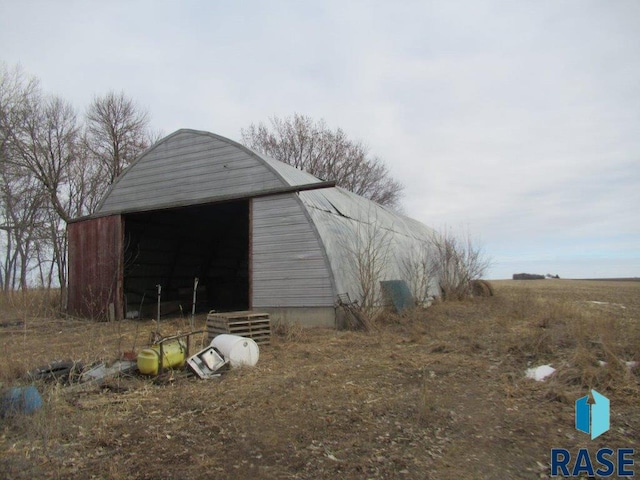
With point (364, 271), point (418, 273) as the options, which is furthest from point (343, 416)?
point (418, 273)

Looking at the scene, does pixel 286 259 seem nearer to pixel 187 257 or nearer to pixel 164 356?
pixel 164 356

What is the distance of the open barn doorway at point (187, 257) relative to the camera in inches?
675

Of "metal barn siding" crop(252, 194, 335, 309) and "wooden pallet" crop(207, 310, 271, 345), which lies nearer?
"wooden pallet" crop(207, 310, 271, 345)

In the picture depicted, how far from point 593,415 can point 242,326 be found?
647 centimetres

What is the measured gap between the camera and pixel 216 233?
2167 cm

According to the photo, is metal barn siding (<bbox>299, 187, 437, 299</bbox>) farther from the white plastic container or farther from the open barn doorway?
the white plastic container

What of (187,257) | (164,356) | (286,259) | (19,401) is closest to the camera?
(19,401)

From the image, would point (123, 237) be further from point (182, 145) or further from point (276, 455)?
point (276, 455)

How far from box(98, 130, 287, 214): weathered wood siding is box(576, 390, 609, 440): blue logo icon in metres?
9.37

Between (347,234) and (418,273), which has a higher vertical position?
(347,234)

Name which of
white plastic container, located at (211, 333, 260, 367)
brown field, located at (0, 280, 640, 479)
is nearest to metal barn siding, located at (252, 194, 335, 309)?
brown field, located at (0, 280, 640, 479)

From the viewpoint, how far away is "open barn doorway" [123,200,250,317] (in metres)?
17.2

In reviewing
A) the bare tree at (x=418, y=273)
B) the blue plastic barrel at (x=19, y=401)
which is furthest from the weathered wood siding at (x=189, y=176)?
the blue plastic barrel at (x=19, y=401)

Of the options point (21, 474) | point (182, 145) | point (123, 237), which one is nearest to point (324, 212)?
point (182, 145)
